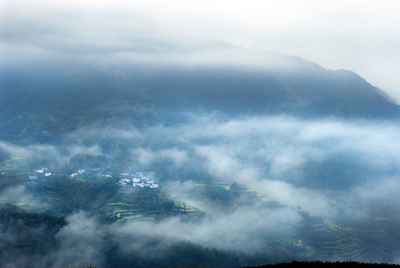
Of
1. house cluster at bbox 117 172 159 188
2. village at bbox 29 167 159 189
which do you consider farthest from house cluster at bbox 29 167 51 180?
house cluster at bbox 117 172 159 188

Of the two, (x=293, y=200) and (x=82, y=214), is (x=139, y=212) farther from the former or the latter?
(x=293, y=200)

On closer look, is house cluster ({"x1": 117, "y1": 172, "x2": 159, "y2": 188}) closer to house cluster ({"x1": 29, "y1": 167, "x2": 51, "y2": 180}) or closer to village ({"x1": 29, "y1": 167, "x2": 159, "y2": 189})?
village ({"x1": 29, "y1": 167, "x2": 159, "y2": 189})

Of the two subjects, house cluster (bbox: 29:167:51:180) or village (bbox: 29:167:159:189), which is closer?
house cluster (bbox: 29:167:51:180)

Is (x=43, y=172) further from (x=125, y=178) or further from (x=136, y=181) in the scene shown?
(x=136, y=181)

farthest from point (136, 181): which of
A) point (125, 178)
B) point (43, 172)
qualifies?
point (43, 172)

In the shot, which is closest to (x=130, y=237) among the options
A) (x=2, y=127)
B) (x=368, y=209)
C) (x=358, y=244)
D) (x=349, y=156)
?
(x=358, y=244)

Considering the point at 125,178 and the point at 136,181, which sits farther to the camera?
the point at 125,178

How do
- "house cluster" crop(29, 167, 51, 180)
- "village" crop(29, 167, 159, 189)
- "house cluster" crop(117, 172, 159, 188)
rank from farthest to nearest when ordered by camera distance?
"house cluster" crop(117, 172, 159, 188), "village" crop(29, 167, 159, 189), "house cluster" crop(29, 167, 51, 180)

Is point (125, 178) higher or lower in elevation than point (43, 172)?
lower

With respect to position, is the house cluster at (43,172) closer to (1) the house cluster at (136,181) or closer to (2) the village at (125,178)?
(2) the village at (125,178)

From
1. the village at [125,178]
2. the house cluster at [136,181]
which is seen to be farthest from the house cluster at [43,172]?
the house cluster at [136,181]
